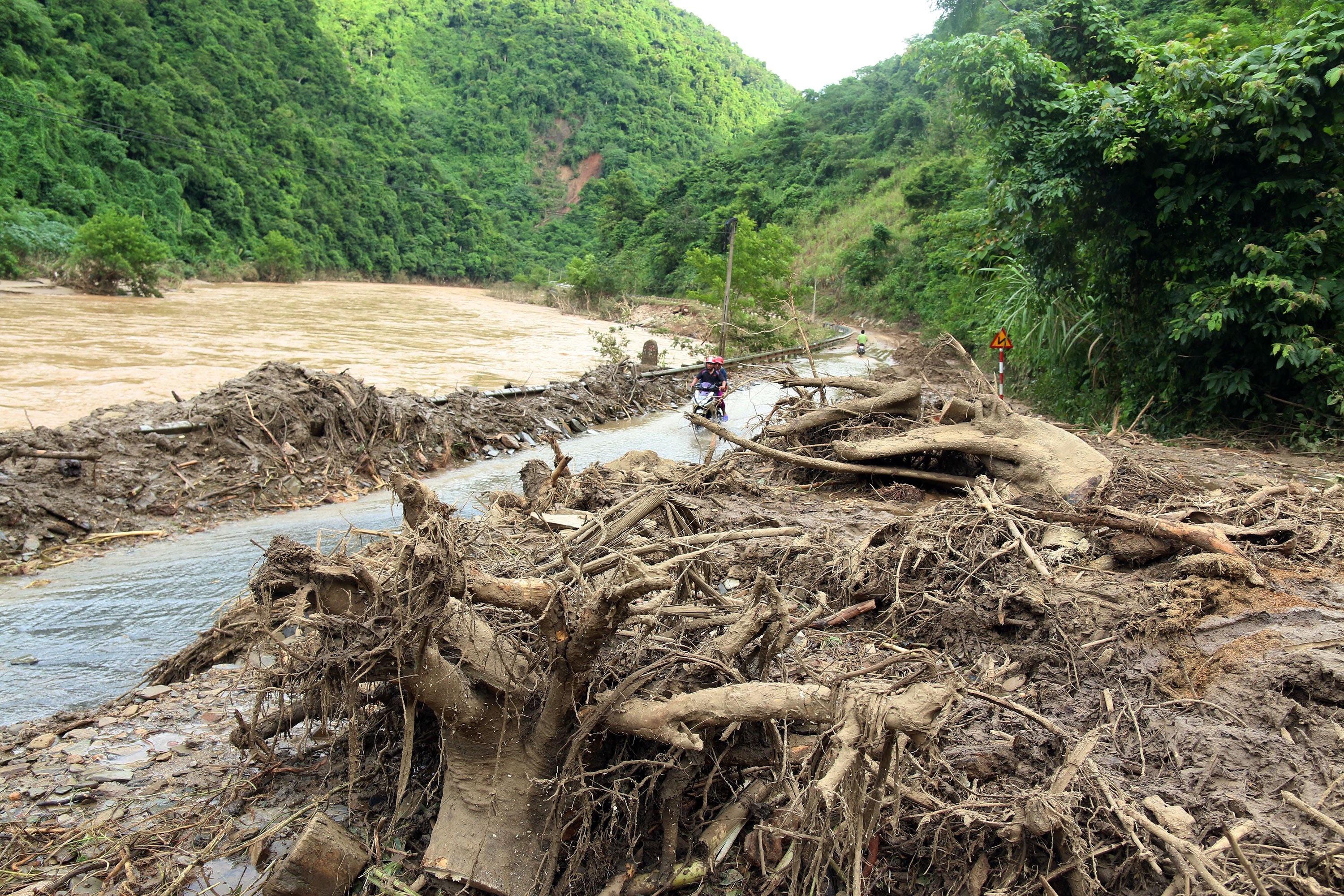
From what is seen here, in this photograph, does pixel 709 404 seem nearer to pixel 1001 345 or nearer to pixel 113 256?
pixel 1001 345

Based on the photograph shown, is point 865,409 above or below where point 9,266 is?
above

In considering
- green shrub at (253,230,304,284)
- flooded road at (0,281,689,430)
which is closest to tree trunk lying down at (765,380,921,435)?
flooded road at (0,281,689,430)

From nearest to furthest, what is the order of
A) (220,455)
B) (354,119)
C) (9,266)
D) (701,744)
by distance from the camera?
(701,744) → (220,455) → (9,266) → (354,119)

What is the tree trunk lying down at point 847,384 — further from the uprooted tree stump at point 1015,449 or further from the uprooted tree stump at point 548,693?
the uprooted tree stump at point 548,693

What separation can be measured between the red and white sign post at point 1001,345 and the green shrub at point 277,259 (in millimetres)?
49966

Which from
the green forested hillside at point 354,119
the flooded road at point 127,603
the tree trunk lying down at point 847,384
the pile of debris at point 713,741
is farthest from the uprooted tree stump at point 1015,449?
the green forested hillside at point 354,119

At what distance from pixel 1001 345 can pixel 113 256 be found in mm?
31654

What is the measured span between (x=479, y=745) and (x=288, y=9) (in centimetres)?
9211

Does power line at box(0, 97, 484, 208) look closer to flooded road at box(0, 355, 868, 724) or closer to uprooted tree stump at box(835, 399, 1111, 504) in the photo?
flooded road at box(0, 355, 868, 724)

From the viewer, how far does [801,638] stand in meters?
4.26

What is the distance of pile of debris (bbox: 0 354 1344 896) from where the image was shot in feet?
8.01

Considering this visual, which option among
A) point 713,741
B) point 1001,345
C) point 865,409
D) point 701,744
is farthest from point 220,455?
point 1001,345

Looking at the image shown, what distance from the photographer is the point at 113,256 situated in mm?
29359

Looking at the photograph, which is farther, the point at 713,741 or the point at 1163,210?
the point at 1163,210
